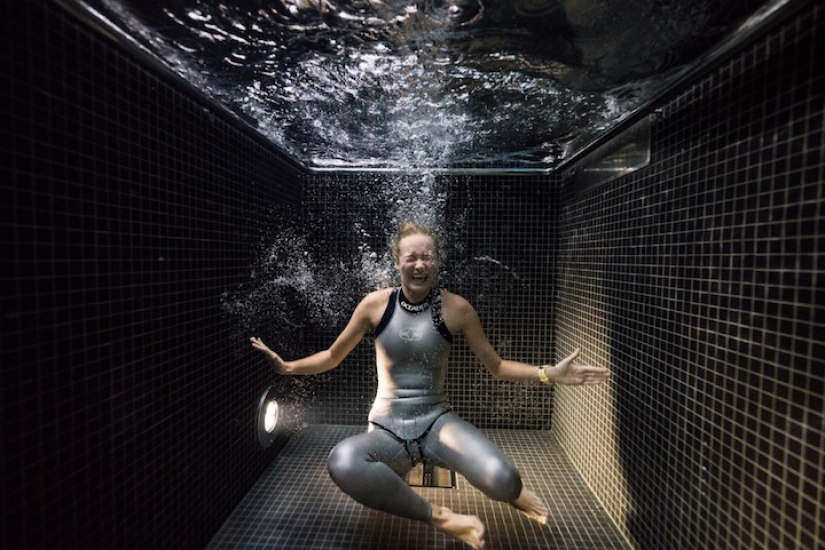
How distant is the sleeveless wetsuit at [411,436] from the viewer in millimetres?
1930

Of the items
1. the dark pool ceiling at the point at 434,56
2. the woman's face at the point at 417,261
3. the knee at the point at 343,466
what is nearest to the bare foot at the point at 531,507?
the knee at the point at 343,466

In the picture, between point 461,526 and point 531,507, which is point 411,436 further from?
point 531,507

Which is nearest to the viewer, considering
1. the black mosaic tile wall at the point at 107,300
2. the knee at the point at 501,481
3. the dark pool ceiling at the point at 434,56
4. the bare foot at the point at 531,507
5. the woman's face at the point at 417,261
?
the black mosaic tile wall at the point at 107,300

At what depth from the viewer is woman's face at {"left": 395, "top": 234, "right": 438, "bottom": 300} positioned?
7.57 ft

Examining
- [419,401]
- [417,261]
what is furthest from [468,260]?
[419,401]

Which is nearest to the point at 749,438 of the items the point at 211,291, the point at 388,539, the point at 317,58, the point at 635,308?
the point at 635,308

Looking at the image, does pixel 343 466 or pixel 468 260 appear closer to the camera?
pixel 343 466

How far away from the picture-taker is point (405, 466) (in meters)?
2.20

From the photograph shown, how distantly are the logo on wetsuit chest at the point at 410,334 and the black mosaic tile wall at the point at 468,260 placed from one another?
1242mm

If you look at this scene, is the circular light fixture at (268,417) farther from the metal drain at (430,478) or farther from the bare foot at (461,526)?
the bare foot at (461,526)

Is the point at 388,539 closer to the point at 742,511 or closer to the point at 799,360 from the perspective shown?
the point at 742,511

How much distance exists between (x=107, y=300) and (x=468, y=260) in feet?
8.70

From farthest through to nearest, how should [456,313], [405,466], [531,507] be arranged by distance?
1. [456,313]
2. [405,466]
3. [531,507]

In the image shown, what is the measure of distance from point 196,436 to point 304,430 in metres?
1.63
